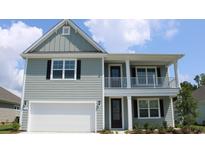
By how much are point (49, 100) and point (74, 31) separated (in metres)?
6.03

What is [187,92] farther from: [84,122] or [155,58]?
[84,122]

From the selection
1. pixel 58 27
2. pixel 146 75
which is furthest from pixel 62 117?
pixel 146 75

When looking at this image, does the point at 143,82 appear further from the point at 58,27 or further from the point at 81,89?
the point at 58,27

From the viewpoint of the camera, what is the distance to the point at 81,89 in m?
14.5

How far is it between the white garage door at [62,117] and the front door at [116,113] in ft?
7.43

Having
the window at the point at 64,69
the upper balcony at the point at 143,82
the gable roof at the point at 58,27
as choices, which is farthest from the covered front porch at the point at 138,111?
the gable roof at the point at 58,27

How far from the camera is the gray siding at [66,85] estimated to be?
1431 centimetres

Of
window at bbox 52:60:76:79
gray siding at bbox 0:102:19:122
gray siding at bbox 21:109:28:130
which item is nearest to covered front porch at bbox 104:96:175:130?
window at bbox 52:60:76:79

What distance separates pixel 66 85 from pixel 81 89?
1.21 m

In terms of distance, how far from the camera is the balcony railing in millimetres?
15844
